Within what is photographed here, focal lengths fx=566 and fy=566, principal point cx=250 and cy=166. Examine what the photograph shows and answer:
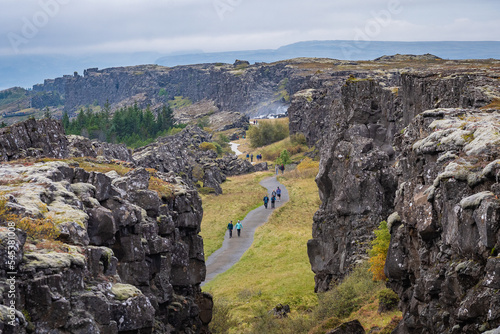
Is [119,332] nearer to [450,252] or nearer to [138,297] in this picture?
[138,297]

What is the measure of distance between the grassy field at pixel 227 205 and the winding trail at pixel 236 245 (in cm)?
89

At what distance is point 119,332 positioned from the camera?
1912 cm

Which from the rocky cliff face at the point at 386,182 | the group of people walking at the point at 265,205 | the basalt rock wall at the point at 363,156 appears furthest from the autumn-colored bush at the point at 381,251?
the group of people walking at the point at 265,205

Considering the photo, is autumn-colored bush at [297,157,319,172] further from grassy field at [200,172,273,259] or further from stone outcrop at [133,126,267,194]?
stone outcrop at [133,126,267,194]

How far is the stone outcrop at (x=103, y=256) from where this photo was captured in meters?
16.2

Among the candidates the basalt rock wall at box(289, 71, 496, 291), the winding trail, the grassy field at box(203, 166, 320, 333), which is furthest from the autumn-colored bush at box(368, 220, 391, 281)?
the winding trail

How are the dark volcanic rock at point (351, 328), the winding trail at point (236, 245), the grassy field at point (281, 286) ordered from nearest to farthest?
the dark volcanic rock at point (351, 328)
the grassy field at point (281, 286)
the winding trail at point (236, 245)

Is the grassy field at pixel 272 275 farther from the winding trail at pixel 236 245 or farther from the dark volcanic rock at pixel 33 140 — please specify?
the dark volcanic rock at pixel 33 140

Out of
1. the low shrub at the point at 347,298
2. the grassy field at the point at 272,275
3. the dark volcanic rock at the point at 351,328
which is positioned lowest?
the grassy field at the point at 272,275

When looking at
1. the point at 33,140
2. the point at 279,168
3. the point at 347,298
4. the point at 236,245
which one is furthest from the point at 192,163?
the point at 347,298

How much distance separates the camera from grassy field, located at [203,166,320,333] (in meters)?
41.0

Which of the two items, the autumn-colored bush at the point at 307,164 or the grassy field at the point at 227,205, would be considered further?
the autumn-colored bush at the point at 307,164

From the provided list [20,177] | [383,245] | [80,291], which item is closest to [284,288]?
[383,245]

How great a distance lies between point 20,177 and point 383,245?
19051 mm
